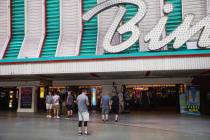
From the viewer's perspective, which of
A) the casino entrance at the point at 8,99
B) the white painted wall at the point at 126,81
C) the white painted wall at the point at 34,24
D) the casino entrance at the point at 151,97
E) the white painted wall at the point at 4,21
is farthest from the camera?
the casino entrance at the point at 151,97

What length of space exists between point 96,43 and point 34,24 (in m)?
5.67

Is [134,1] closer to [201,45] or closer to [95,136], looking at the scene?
[201,45]

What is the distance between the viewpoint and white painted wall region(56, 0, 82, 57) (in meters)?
25.3

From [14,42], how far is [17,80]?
120 inches

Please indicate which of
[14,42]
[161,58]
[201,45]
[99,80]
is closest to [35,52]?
[14,42]

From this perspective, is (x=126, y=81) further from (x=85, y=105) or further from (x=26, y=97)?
(x=85, y=105)

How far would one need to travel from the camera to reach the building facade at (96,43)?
63.1 ft

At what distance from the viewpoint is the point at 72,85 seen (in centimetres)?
2697

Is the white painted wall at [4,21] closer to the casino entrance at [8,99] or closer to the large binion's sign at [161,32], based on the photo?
the casino entrance at [8,99]

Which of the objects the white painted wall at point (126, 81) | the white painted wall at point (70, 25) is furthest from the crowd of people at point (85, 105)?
the white painted wall at point (70, 25)

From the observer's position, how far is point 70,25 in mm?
26156

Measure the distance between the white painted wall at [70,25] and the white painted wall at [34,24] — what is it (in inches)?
64.3

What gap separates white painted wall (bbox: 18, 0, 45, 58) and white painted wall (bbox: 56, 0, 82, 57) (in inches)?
64.3

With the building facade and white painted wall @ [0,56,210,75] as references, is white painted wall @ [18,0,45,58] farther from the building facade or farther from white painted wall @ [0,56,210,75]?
white painted wall @ [0,56,210,75]
